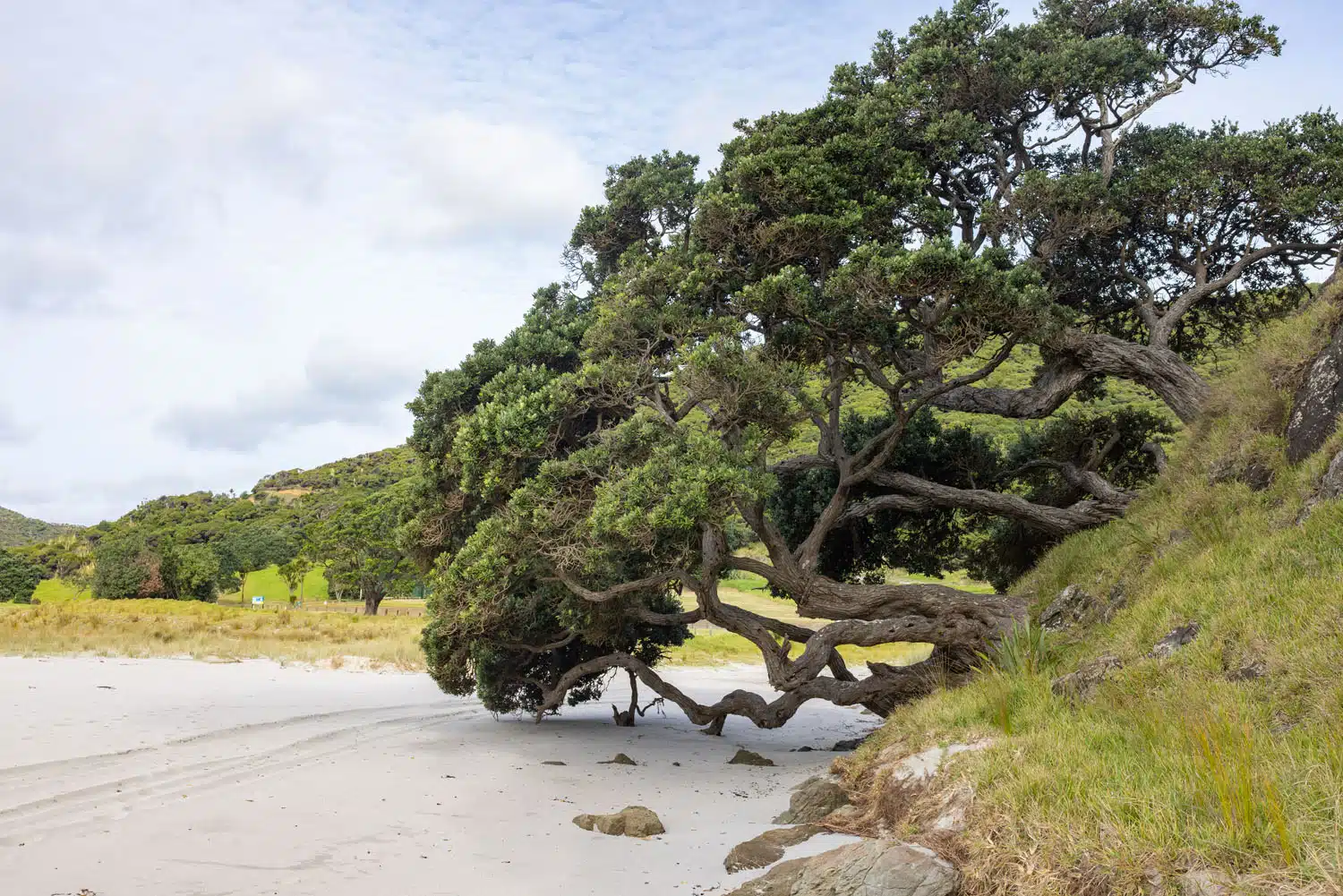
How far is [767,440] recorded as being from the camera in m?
12.3

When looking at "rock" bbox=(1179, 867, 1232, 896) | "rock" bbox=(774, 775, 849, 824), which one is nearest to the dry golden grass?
"rock" bbox=(774, 775, 849, 824)

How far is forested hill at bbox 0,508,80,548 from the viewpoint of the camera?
5012 inches

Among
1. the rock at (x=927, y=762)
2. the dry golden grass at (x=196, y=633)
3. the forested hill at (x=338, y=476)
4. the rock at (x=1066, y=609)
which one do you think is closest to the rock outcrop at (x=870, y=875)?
the rock at (x=927, y=762)

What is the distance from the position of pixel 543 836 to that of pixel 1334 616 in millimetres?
7771

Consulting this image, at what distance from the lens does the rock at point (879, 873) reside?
532 cm

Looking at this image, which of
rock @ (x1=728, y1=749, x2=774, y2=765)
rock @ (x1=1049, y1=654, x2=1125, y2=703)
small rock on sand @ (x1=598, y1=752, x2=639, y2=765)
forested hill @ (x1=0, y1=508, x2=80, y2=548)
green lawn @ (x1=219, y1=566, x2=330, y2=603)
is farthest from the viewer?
forested hill @ (x1=0, y1=508, x2=80, y2=548)

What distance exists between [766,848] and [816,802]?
1302mm

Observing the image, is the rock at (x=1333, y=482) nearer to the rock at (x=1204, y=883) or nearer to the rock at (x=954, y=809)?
the rock at (x=954, y=809)

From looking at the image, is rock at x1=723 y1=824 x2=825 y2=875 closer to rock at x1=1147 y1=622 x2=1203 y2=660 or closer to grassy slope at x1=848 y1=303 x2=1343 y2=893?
grassy slope at x1=848 y1=303 x2=1343 y2=893

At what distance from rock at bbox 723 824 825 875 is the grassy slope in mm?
1027

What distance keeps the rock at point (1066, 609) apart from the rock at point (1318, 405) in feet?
9.98

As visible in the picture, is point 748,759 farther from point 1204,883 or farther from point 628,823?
point 1204,883

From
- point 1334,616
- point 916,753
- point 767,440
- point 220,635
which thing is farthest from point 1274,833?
point 220,635

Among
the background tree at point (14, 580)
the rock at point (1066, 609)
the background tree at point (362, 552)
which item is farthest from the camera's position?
the background tree at point (14, 580)
